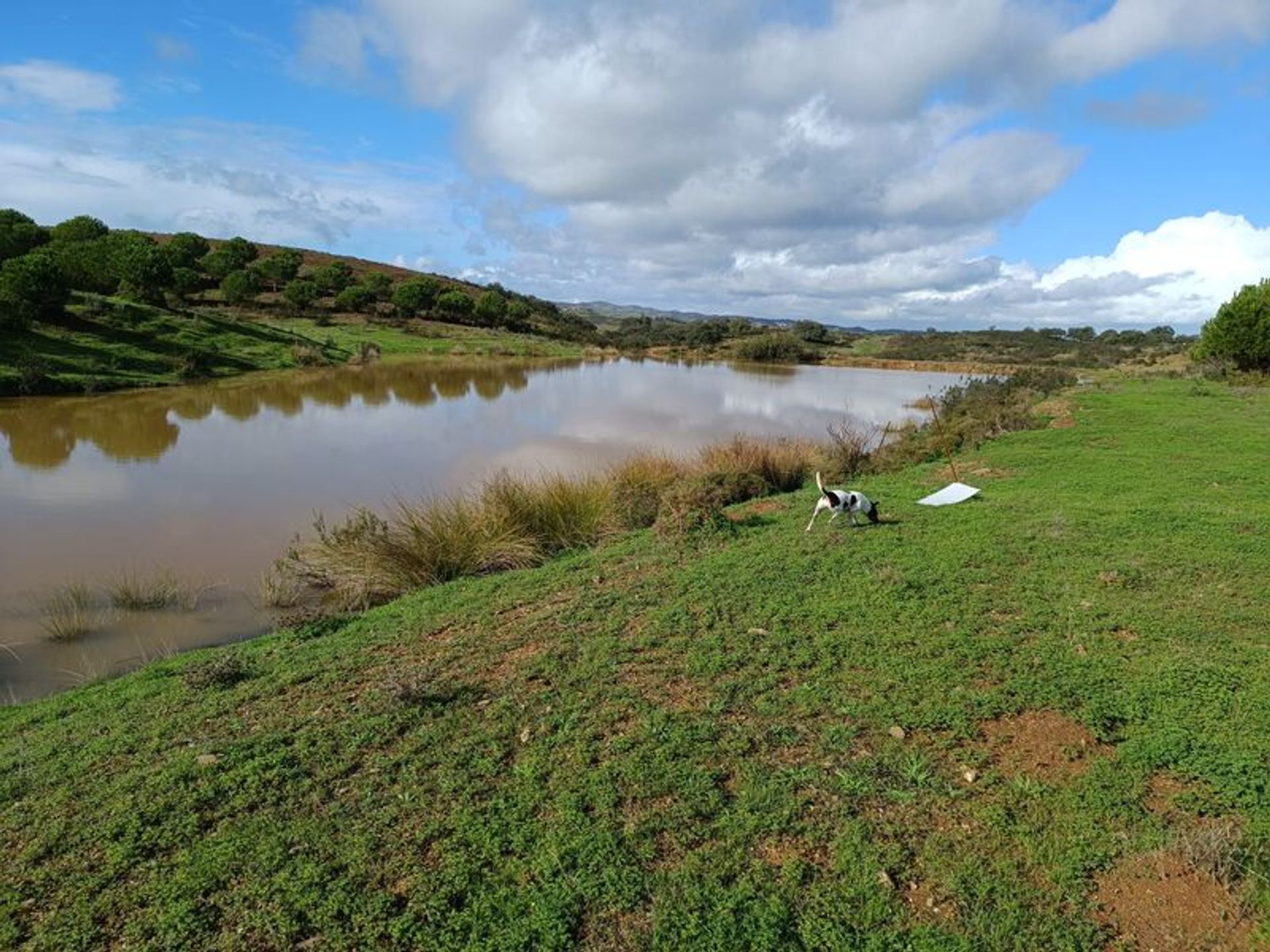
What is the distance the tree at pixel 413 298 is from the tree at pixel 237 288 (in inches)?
558

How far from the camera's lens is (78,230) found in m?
55.6

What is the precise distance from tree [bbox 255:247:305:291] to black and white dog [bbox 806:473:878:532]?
68251 mm

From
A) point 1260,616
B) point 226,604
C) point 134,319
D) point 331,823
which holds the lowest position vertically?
point 226,604

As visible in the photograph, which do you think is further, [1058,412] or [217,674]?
[1058,412]

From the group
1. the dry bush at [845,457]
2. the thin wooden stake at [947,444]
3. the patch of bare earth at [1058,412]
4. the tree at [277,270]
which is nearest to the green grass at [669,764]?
the thin wooden stake at [947,444]

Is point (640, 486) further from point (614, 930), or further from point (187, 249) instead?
point (187, 249)

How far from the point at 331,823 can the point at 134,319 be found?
39.1m

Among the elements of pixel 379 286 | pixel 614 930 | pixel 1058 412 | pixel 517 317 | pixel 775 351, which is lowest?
pixel 614 930

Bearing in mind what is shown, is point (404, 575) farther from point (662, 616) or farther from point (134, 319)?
point (134, 319)

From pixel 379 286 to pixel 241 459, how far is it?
2344 inches

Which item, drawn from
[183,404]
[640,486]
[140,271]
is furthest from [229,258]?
[640,486]

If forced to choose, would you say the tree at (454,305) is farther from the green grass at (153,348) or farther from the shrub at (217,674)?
the shrub at (217,674)

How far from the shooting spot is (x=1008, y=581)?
21.9 ft

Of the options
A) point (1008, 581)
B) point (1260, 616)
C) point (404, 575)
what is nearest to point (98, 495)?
point (404, 575)
